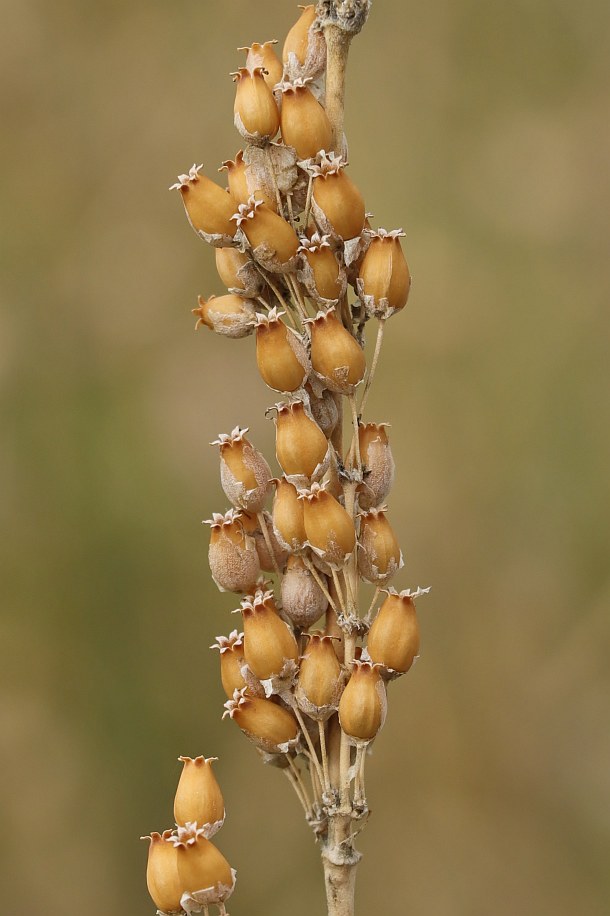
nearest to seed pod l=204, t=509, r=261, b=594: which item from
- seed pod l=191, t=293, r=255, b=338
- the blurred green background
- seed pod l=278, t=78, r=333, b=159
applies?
seed pod l=191, t=293, r=255, b=338

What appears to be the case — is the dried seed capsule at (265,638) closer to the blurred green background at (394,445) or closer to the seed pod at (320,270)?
the seed pod at (320,270)

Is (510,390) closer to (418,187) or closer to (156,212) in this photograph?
(418,187)

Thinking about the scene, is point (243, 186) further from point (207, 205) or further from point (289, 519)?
point (289, 519)

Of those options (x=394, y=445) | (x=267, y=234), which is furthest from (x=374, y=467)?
(x=394, y=445)

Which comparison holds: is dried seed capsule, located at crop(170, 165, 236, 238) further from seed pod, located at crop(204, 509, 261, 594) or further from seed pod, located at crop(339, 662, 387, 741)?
seed pod, located at crop(339, 662, 387, 741)

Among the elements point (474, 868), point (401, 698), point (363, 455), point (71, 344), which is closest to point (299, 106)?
point (363, 455)

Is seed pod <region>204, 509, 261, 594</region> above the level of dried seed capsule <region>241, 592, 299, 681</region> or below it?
above

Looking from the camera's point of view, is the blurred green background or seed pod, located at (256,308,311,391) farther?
the blurred green background

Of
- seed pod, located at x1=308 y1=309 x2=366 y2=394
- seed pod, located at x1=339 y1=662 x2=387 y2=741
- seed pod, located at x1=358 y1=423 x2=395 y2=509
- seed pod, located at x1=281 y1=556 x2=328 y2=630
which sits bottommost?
seed pod, located at x1=339 y1=662 x2=387 y2=741
